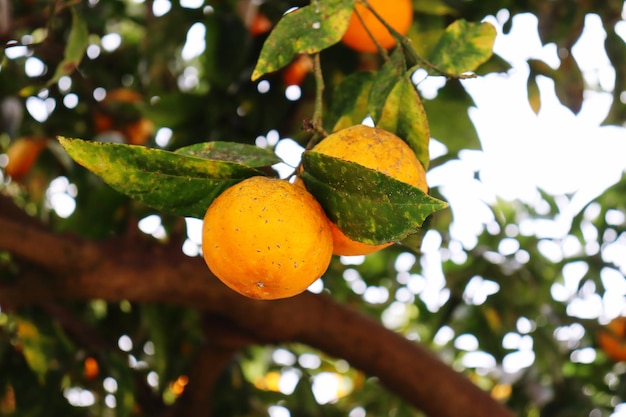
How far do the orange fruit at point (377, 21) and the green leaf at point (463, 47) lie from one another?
0.37ft

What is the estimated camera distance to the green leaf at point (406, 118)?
72 cm

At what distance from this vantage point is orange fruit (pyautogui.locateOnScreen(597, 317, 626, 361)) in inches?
69.8

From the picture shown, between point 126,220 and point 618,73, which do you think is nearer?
point 618,73

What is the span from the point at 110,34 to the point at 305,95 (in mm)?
758

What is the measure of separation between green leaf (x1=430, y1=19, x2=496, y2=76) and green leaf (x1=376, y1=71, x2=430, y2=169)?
0.21 ft

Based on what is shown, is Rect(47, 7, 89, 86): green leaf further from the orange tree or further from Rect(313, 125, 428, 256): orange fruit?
Rect(313, 125, 428, 256): orange fruit

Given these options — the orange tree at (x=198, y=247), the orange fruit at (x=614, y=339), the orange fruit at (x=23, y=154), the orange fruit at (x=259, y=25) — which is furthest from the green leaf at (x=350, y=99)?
the orange fruit at (x=614, y=339)

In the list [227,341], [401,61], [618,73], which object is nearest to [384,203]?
[401,61]

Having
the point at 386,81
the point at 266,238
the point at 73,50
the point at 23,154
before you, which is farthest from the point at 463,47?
the point at 23,154

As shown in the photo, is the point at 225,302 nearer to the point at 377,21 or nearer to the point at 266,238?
the point at 377,21

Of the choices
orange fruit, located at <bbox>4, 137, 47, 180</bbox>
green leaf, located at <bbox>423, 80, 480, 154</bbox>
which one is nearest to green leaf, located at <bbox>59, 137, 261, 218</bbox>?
green leaf, located at <bbox>423, 80, 480, 154</bbox>

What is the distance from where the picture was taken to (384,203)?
56 cm

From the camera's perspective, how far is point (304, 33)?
0.71 metres

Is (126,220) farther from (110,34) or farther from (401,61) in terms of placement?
(401,61)
